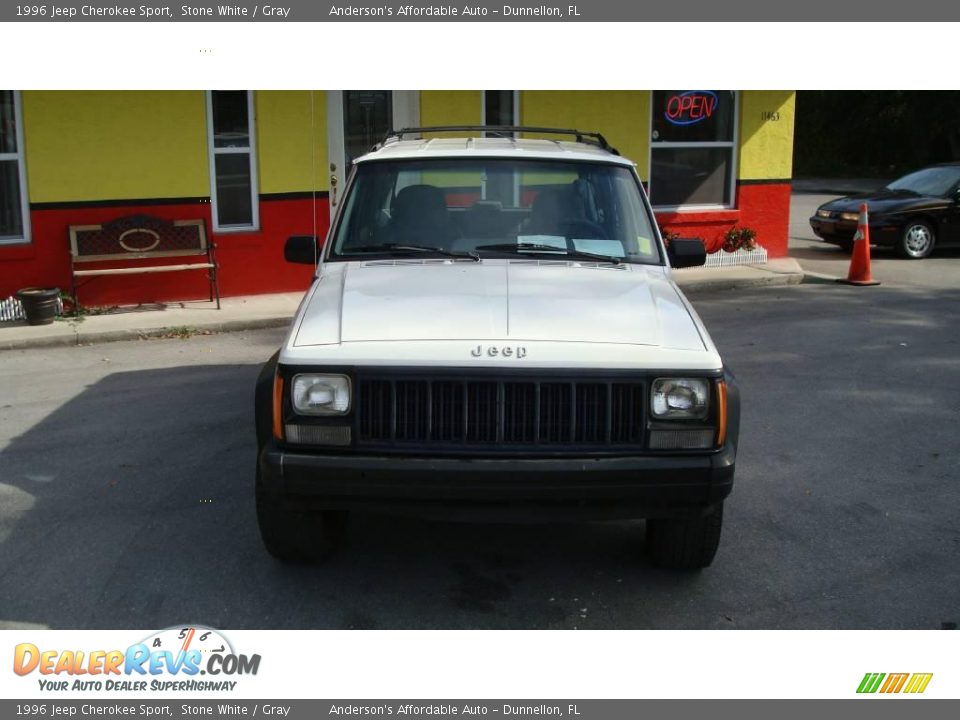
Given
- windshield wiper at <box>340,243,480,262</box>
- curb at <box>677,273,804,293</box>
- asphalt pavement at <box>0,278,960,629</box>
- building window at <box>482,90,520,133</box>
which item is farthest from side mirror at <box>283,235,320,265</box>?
curb at <box>677,273,804,293</box>

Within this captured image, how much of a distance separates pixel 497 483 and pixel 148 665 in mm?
1548

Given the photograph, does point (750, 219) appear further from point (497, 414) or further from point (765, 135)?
point (497, 414)

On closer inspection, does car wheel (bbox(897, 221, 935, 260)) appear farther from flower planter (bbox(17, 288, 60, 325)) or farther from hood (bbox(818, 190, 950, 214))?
flower planter (bbox(17, 288, 60, 325))

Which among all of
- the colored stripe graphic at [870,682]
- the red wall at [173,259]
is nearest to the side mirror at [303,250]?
the colored stripe graphic at [870,682]

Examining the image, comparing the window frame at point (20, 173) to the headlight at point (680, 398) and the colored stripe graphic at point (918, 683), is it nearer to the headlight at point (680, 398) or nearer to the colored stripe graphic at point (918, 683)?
the headlight at point (680, 398)

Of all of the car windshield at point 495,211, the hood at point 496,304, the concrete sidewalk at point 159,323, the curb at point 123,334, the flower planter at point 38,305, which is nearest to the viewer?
the hood at point 496,304

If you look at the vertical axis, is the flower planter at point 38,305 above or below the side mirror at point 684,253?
below

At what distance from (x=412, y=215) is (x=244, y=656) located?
2.49m

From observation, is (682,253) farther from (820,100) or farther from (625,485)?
(820,100)

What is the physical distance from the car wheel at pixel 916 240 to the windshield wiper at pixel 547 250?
12.0 metres

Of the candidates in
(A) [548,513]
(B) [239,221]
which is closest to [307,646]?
(A) [548,513]

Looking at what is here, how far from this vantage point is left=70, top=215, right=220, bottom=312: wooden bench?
1144cm

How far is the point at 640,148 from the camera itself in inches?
568

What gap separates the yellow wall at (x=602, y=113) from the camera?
1368 cm
